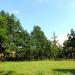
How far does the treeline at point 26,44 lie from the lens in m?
90.6

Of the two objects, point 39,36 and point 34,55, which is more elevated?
point 39,36

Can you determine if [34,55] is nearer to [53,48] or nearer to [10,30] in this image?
[53,48]

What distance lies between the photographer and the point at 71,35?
381ft

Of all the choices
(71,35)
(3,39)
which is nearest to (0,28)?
(3,39)

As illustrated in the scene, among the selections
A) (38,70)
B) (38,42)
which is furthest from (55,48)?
(38,70)

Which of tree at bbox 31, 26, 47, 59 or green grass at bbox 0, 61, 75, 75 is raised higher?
tree at bbox 31, 26, 47, 59

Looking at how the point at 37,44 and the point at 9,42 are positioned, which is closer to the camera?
the point at 9,42

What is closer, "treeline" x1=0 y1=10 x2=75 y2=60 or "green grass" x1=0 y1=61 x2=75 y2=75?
"green grass" x1=0 y1=61 x2=75 y2=75

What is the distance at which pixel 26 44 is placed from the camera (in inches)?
3868

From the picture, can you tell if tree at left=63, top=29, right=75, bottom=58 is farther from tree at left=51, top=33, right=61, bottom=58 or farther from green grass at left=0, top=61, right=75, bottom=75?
green grass at left=0, top=61, right=75, bottom=75

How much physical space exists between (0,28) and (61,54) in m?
36.0

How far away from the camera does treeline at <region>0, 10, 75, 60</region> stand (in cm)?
9062

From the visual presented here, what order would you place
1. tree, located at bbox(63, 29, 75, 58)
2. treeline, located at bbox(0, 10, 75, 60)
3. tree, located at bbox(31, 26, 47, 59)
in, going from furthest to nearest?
tree, located at bbox(63, 29, 75, 58), tree, located at bbox(31, 26, 47, 59), treeline, located at bbox(0, 10, 75, 60)

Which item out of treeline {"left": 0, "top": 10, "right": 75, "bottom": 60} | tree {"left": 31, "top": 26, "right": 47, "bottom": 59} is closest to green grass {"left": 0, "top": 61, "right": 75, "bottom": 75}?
treeline {"left": 0, "top": 10, "right": 75, "bottom": 60}
